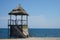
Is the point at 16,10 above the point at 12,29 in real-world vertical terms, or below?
above

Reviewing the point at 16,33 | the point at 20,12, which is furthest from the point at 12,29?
the point at 20,12

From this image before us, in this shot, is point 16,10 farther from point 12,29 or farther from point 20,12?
point 12,29

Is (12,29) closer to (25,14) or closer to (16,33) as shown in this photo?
(16,33)

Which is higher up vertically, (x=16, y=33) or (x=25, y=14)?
(x=25, y=14)

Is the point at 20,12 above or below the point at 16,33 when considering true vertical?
above

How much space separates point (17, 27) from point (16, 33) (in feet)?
3.16

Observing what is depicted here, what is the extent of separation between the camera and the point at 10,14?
31469 mm

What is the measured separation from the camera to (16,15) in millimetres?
32188

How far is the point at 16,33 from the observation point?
31047 millimetres

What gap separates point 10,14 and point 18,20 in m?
1.48

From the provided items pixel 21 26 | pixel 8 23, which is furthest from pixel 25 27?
pixel 8 23

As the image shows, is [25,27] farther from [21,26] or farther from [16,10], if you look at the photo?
[16,10]

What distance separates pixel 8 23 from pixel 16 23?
1154 millimetres

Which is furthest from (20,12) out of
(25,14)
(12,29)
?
(12,29)
